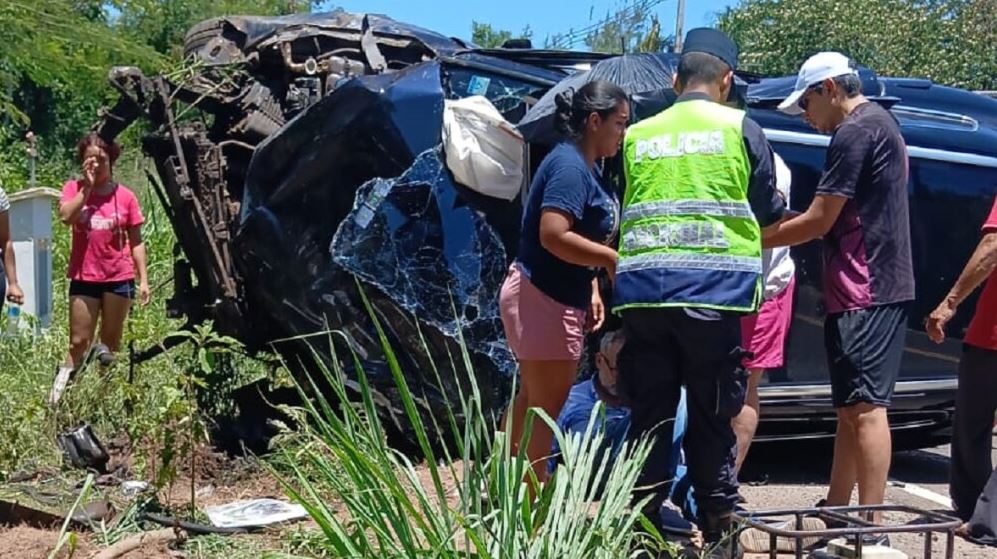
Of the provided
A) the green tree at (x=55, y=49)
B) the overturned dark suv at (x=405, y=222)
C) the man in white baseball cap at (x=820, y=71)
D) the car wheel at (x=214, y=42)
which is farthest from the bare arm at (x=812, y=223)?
the green tree at (x=55, y=49)

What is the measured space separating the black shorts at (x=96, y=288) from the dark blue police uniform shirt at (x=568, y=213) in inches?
143

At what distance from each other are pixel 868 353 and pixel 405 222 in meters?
2.24

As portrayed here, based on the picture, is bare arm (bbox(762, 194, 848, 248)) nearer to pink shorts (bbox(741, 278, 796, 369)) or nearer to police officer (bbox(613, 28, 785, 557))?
police officer (bbox(613, 28, 785, 557))

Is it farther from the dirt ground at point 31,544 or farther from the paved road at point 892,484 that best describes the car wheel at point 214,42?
the paved road at point 892,484

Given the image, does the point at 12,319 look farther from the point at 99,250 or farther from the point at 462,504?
the point at 462,504

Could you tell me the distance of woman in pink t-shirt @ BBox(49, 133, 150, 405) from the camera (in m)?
7.66

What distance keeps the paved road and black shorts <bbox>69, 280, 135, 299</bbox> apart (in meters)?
3.82

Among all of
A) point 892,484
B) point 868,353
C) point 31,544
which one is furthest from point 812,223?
point 31,544

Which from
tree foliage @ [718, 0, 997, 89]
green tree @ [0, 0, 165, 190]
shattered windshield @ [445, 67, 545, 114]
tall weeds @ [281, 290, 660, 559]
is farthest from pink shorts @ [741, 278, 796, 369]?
tree foliage @ [718, 0, 997, 89]

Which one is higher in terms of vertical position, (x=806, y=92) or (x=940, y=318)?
(x=806, y=92)

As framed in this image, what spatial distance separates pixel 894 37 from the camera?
90.8ft

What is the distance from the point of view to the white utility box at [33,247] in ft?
31.9

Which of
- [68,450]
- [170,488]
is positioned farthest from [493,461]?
[68,450]

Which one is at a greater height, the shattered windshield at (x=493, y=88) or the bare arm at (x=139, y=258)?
the shattered windshield at (x=493, y=88)
